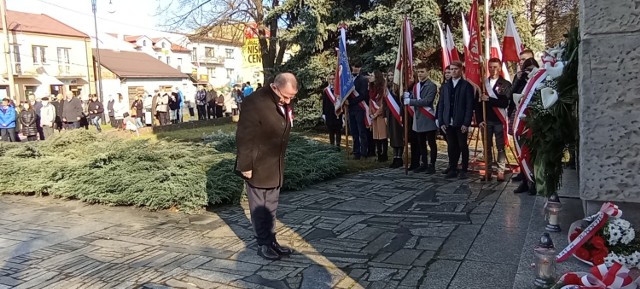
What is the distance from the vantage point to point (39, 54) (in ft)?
152

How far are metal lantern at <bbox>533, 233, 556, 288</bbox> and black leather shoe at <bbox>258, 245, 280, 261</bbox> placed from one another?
7.95 ft

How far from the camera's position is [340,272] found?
14.4 ft

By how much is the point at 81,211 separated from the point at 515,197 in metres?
5.99

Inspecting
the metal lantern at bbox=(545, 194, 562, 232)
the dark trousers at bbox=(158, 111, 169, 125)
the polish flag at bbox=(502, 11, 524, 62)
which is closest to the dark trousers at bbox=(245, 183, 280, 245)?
the metal lantern at bbox=(545, 194, 562, 232)

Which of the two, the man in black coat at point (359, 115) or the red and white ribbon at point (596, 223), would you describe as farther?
the man in black coat at point (359, 115)

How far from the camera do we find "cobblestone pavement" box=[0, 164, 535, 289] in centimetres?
431

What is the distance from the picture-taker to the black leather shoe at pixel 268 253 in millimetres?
4770

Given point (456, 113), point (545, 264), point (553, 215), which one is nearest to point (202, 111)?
point (456, 113)

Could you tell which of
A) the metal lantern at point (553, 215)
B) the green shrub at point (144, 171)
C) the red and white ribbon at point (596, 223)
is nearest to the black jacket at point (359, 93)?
the green shrub at point (144, 171)

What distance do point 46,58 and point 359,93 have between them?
45422mm

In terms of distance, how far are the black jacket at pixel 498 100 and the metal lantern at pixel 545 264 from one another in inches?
185

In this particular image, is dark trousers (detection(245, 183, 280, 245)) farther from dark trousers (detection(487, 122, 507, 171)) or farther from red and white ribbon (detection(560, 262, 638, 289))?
dark trousers (detection(487, 122, 507, 171))

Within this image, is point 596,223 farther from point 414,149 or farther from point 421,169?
point 414,149

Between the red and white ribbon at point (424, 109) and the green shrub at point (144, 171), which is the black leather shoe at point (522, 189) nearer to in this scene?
the red and white ribbon at point (424, 109)
